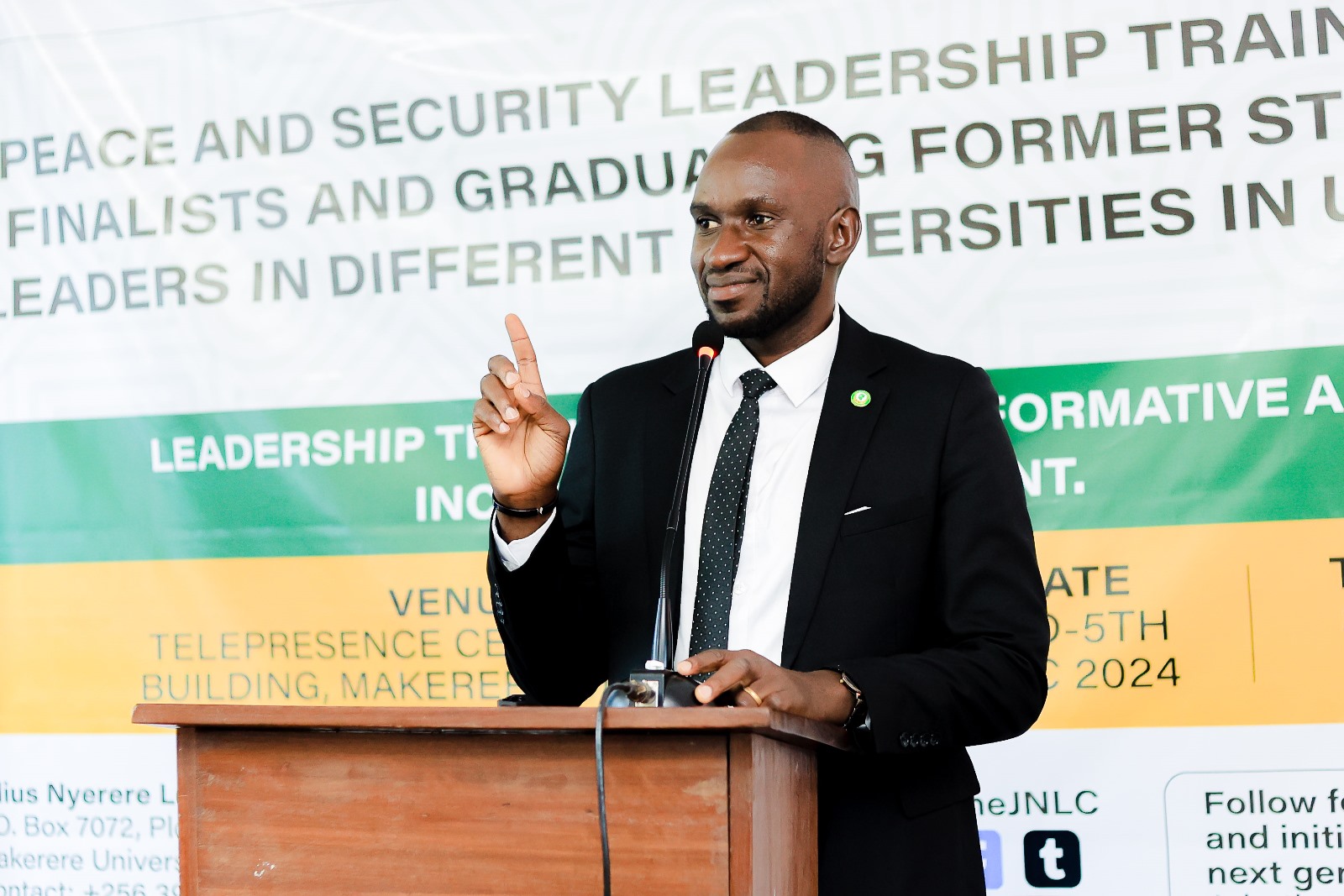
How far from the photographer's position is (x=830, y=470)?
6.61ft

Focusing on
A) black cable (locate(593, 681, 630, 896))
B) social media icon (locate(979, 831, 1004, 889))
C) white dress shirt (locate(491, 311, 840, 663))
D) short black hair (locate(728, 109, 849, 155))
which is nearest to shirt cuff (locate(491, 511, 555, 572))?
white dress shirt (locate(491, 311, 840, 663))

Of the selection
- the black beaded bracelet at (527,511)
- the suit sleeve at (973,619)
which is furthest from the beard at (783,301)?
the black beaded bracelet at (527,511)

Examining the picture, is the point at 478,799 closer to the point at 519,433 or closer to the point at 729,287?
the point at 519,433

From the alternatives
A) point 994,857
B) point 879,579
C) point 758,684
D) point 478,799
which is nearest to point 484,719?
point 478,799

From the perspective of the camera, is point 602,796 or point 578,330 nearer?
point 602,796

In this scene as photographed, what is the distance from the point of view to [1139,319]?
300cm

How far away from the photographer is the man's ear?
222 centimetres

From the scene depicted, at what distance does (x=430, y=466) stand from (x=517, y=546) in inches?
59.0

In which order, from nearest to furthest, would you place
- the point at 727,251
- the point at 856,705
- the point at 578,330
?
the point at 856,705 → the point at 727,251 → the point at 578,330

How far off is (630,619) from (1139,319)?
1468 mm

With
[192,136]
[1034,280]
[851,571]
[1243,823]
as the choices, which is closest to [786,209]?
[851,571]

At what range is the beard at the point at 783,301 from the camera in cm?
213

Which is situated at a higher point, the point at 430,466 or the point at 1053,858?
the point at 430,466

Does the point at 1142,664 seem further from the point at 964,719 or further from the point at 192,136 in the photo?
the point at 192,136
